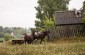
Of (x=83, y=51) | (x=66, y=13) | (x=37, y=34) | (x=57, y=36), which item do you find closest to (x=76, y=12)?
(x=66, y=13)

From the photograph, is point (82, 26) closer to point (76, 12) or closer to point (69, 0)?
point (76, 12)

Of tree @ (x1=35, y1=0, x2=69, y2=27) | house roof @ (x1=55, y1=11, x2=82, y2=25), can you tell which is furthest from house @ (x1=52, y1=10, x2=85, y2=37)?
tree @ (x1=35, y1=0, x2=69, y2=27)

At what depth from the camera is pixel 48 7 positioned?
54.2 meters

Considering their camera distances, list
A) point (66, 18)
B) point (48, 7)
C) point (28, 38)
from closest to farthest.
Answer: point (28, 38)
point (66, 18)
point (48, 7)

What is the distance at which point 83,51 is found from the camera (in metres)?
16.4

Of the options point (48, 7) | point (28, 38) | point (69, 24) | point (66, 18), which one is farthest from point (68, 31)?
point (48, 7)

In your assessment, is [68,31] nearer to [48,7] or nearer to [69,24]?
[69,24]

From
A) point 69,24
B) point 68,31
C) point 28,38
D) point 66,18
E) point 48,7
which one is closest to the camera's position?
point 28,38

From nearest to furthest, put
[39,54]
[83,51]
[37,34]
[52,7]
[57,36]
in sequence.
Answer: [39,54]
[83,51]
[37,34]
[57,36]
[52,7]

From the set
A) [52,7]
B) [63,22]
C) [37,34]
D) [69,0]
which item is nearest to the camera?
[37,34]

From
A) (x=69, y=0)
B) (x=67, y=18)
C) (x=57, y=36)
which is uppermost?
(x=69, y=0)

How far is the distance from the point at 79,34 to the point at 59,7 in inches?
942

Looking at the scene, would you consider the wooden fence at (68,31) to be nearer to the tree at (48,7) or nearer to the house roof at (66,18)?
the house roof at (66,18)

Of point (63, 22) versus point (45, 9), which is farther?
point (45, 9)
